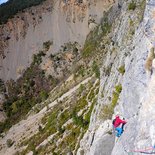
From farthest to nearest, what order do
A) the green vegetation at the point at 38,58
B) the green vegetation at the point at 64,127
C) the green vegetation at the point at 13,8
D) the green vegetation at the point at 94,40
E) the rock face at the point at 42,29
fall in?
1. the green vegetation at the point at 13,8
2. the rock face at the point at 42,29
3. the green vegetation at the point at 38,58
4. the green vegetation at the point at 94,40
5. the green vegetation at the point at 64,127

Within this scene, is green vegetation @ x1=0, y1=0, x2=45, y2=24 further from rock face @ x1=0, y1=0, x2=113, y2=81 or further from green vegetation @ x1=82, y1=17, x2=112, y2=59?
green vegetation @ x1=82, y1=17, x2=112, y2=59

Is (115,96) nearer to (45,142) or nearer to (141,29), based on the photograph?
(141,29)

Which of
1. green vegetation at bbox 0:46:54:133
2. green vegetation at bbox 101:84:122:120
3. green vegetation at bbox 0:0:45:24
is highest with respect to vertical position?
green vegetation at bbox 101:84:122:120

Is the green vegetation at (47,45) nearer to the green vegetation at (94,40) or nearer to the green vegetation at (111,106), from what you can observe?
the green vegetation at (94,40)

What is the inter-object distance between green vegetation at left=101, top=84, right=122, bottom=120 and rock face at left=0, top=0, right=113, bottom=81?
11710 cm

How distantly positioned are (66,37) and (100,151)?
125540 millimetres

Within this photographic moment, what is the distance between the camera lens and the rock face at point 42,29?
15600 cm

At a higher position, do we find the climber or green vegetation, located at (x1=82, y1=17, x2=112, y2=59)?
the climber

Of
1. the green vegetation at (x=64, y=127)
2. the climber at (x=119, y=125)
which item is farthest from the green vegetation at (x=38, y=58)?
the climber at (x=119, y=125)

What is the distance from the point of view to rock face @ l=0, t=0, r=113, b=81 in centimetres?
15600

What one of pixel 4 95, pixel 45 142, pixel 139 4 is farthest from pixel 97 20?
pixel 139 4

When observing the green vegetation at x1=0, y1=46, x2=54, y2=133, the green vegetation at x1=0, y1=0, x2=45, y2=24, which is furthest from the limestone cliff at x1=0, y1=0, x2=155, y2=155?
the green vegetation at x1=0, y1=0, x2=45, y2=24

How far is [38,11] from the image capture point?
17162 centimetres

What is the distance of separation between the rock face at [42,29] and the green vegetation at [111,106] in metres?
117
